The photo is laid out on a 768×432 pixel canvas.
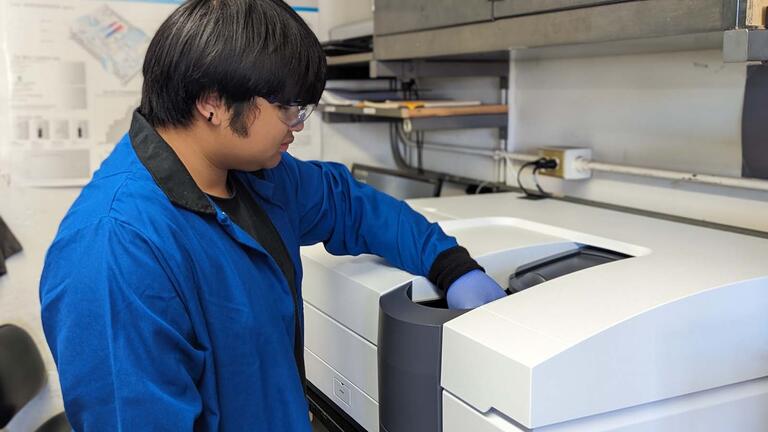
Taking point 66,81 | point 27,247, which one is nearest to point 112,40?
point 66,81

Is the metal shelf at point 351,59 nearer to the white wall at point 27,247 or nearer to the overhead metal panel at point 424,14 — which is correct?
the overhead metal panel at point 424,14

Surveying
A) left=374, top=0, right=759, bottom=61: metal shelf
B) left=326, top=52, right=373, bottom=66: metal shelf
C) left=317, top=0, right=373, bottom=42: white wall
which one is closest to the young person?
left=374, top=0, right=759, bottom=61: metal shelf

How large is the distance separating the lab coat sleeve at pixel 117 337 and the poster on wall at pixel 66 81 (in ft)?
4.68

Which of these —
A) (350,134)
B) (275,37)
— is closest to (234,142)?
(275,37)

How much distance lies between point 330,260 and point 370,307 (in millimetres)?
180

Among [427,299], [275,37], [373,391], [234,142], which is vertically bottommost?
[373,391]

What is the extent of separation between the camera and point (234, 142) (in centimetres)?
80

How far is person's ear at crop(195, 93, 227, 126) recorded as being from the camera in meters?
0.77

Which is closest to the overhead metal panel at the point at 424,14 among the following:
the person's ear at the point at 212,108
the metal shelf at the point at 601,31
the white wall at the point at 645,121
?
the metal shelf at the point at 601,31

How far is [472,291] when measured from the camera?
976 mm

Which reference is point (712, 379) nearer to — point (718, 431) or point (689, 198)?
point (718, 431)

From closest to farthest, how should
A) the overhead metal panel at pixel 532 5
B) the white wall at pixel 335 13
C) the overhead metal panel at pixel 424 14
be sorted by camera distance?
the overhead metal panel at pixel 532 5 → the overhead metal panel at pixel 424 14 → the white wall at pixel 335 13

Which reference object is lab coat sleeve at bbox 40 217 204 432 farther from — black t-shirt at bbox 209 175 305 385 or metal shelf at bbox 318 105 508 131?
metal shelf at bbox 318 105 508 131

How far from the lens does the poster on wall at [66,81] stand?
6.32 ft
